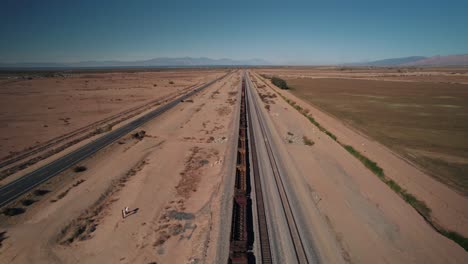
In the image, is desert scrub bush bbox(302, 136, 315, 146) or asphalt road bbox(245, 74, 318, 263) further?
desert scrub bush bbox(302, 136, 315, 146)

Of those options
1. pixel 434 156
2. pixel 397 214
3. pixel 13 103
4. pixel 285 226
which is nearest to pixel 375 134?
pixel 434 156

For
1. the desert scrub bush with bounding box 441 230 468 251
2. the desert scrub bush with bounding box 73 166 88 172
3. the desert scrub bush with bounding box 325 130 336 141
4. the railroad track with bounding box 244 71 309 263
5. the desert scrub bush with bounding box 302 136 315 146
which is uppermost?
the desert scrub bush with bounding box 73 166 88 172

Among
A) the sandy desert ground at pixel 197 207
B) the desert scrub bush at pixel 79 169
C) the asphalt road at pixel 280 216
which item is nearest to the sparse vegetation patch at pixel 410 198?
the sandy desert ground at pixel 197 207

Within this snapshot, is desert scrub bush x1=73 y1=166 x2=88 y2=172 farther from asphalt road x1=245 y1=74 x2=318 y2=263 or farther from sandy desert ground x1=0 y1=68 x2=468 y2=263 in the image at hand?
asphalt road x1=245 y1=74 x2=318 y2=263

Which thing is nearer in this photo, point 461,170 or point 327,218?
point 327,218

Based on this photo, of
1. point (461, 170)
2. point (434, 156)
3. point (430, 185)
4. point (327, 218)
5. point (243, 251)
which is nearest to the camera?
point (243, 251)

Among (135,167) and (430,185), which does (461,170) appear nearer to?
(430,185)

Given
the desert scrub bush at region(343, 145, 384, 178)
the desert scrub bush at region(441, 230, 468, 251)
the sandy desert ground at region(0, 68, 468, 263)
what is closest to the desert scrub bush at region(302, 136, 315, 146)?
the sandy desert ground at region(0, 68, 468, 263)

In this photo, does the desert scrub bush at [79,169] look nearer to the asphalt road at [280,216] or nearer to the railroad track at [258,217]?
the railroad track at [258,217]
